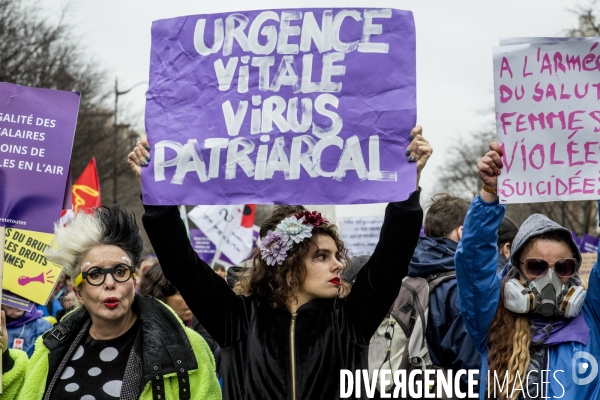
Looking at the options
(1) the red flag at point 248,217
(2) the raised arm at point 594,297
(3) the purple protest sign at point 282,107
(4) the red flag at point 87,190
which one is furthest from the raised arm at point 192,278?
(1) the red flag at point 248,217

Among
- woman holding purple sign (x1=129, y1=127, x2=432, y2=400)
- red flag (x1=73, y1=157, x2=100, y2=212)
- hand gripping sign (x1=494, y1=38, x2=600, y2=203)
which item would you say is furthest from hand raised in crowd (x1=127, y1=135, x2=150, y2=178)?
red flag (x1=73, y1=157, x2=100, y2=212)

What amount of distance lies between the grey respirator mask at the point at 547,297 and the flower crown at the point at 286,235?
0.89 meters

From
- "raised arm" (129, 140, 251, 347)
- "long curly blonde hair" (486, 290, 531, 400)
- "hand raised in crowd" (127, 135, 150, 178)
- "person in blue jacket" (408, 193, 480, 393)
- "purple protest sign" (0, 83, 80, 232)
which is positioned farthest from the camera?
"person in blue jacket" (408, 193, 480, 393)

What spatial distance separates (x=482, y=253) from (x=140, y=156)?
1534mm

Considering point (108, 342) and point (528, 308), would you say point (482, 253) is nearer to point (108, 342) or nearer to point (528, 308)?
point (528, 308)

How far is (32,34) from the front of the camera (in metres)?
25.8

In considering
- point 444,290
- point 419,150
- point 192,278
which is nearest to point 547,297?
point 419,150

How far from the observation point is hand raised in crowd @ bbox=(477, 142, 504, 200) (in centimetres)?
390

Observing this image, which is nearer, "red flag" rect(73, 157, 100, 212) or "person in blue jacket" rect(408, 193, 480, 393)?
"person in blue jacket" rect(408, 193, 480, 393)

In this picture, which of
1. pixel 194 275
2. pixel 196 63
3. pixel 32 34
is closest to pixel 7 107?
pixel 196 63

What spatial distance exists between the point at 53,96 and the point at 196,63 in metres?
1.01

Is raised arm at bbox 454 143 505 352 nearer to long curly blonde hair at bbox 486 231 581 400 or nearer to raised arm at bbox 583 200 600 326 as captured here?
long curly blonde hair at bbox 486 231 581 400

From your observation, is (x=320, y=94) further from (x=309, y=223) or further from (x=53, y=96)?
(x=53, y=96)

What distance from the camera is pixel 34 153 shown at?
15.6 feet
